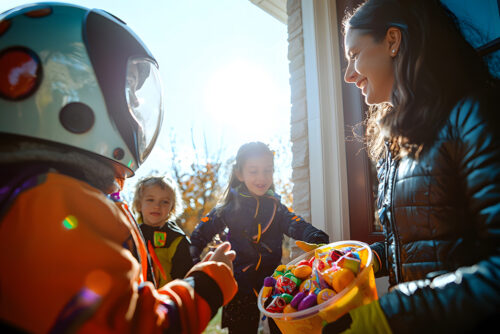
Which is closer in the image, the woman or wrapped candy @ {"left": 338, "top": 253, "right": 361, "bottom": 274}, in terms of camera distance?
the woman

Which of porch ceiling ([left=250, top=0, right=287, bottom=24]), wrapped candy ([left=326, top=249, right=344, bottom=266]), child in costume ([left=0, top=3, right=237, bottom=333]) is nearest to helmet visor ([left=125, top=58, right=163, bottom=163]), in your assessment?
child in costume ([left=0, top=3, right=237, bottom=333])

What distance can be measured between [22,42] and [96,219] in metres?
0.70

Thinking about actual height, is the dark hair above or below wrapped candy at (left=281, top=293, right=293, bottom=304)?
above

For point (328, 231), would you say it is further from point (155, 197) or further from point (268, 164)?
point (155, 197)

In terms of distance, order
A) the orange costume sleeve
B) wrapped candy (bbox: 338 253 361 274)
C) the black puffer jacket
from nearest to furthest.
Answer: the orange costume sleeve → the black puffer jacket → wrapped candy (bbox: 338 253 361 274)

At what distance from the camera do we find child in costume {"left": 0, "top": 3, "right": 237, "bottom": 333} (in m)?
0.62

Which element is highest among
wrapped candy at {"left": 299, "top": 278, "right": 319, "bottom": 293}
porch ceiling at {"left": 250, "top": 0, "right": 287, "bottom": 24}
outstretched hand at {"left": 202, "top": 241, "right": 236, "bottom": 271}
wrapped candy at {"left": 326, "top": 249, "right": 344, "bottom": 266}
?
porch ceiling at {"left": 250, "top": 0, "right": 287, "bottom": 24}

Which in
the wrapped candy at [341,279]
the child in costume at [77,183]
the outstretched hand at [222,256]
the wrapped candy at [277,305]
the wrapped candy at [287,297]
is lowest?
the wrapped candy at [277,305]

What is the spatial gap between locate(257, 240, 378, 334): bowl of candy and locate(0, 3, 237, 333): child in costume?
1.11ft

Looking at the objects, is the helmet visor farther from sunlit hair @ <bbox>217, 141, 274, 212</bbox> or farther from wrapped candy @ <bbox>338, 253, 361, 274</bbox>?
sunlit hair @ <bbox>217, 141, 274, 212</bbox>

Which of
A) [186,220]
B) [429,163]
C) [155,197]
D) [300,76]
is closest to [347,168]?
[300,76]

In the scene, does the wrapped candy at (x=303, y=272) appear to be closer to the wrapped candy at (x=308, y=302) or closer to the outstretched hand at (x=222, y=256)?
the wrapped candy at (x=308, y=302)

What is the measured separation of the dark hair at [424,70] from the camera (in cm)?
103

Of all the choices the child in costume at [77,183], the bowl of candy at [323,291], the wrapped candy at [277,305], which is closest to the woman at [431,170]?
the bowl of candy at [323,291]
